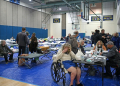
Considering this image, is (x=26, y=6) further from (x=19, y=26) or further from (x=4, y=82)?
(x=4, y=82)

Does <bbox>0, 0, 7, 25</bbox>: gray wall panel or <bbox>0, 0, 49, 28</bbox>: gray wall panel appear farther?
<bbox>0, 0, 49, 28</bbox>: gray wall panel

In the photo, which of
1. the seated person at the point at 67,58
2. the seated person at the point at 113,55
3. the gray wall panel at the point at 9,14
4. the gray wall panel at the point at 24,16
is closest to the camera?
the seated person at the point at 67,58

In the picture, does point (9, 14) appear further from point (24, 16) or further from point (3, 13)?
point (24, 16)

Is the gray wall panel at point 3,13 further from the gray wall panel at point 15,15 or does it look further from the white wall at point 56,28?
the white wall at point 56,28

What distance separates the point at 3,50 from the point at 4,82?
2.59 m

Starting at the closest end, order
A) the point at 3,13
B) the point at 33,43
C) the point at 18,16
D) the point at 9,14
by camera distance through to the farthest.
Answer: the point at 33,43 → the point at 3,13 → the point at 9,14 → the point at 18,16

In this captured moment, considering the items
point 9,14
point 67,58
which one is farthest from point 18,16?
point 67,58

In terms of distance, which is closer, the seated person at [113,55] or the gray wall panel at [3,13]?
the seated person at [113,55]

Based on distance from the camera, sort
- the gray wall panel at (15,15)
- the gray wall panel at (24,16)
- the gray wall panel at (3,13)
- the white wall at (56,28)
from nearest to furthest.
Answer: the gray wall panel at (3,13) < the gray wall panel at (15,15) < the gray wall panel at (24,16) < the white wall at (56,28)

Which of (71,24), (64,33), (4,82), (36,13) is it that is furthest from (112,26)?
(4,82)

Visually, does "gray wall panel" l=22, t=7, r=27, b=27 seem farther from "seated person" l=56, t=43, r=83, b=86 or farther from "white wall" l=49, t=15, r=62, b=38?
"seated person" l=56, t=43, r=83, b=86

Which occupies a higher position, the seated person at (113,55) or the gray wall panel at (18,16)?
the gray wall panel at (18,16)

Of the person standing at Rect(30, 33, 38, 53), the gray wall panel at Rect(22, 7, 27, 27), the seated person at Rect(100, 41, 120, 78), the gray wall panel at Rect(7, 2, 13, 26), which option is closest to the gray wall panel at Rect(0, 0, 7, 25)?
the gray wall panel at Rect(7, 2, 13, 26)

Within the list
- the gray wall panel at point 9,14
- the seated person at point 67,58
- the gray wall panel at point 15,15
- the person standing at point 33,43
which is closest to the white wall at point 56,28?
the gray wall panel at point 15,15
